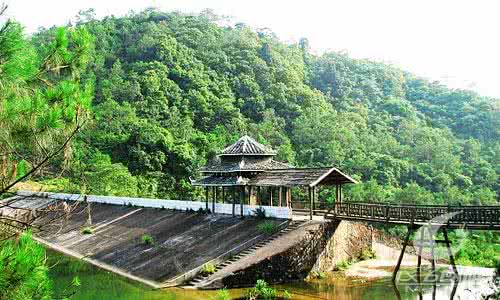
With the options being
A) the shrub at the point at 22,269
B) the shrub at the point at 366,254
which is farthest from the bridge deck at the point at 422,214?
the shrub at the point at 22,269

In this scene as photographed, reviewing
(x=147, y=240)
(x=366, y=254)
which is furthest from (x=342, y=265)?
(x=147, y=240)

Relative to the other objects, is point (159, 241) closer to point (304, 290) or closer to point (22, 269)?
point (304, 290)

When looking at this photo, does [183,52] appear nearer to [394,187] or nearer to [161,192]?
[161,192]

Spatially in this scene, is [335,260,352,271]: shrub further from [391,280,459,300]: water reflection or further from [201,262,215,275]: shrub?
[201,262,215,275]: shrub

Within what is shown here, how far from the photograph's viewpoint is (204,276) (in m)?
20.5

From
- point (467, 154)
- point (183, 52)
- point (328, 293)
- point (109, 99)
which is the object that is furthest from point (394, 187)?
point (183, 52)

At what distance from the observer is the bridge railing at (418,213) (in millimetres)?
18078

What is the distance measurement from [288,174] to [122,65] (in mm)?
48239

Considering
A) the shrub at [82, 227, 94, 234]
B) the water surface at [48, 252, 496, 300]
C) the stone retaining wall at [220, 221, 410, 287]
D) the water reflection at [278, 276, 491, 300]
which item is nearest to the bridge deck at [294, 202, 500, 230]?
the stone retaining wall at [220, 221, 410, 287]

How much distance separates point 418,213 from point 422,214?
156mm

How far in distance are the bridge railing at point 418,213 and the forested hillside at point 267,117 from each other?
14713mm

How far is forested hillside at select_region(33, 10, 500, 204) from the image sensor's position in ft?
147

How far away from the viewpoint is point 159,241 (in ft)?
89.7

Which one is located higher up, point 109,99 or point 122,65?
point 122,65
